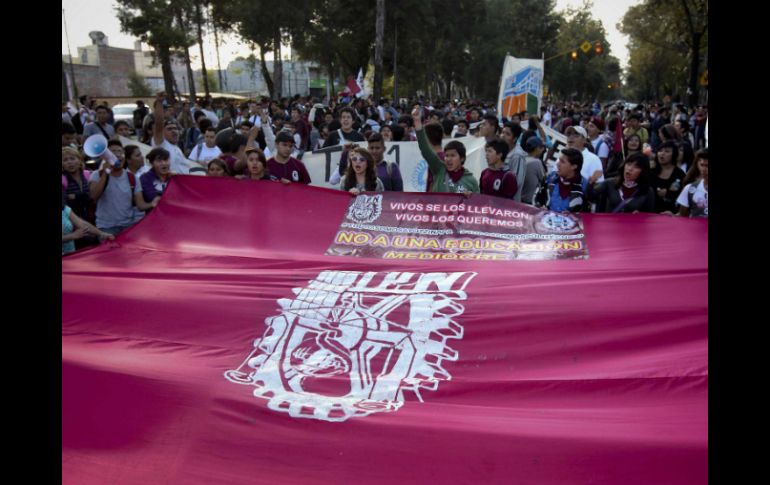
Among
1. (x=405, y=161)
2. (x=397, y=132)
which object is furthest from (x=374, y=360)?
(x=397, y=132)

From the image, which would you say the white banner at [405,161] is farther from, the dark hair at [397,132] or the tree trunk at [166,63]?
the tree trunk at [166,63]

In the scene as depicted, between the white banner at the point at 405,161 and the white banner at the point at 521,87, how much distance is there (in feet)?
25.2

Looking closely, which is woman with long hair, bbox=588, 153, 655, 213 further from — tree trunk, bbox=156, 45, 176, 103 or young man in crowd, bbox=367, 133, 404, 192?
tree trunk, bbox=156, 45, 176, 103

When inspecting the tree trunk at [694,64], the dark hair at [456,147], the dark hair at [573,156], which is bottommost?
the dark hair at [573,156]

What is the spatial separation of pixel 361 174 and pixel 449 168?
0.86 m

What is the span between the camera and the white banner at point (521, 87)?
57.8ft

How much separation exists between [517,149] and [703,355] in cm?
460

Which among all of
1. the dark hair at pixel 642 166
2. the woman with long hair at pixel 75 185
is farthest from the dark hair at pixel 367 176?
the woman with long hair at pixel 75 185

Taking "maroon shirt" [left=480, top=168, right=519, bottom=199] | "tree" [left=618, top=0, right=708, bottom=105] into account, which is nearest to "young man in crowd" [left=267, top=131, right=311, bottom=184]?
"maroon shirt" [left=480, top=168, right=519, bottom=199]

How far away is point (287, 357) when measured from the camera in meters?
3.81

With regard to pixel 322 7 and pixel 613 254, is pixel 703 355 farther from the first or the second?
pixel 322 7

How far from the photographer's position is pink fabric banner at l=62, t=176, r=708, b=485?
9.26 feet

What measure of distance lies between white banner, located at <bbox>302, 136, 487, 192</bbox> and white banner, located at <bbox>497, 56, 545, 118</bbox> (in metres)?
7.68

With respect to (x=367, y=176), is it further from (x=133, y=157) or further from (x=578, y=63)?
(x=578, y=63)
